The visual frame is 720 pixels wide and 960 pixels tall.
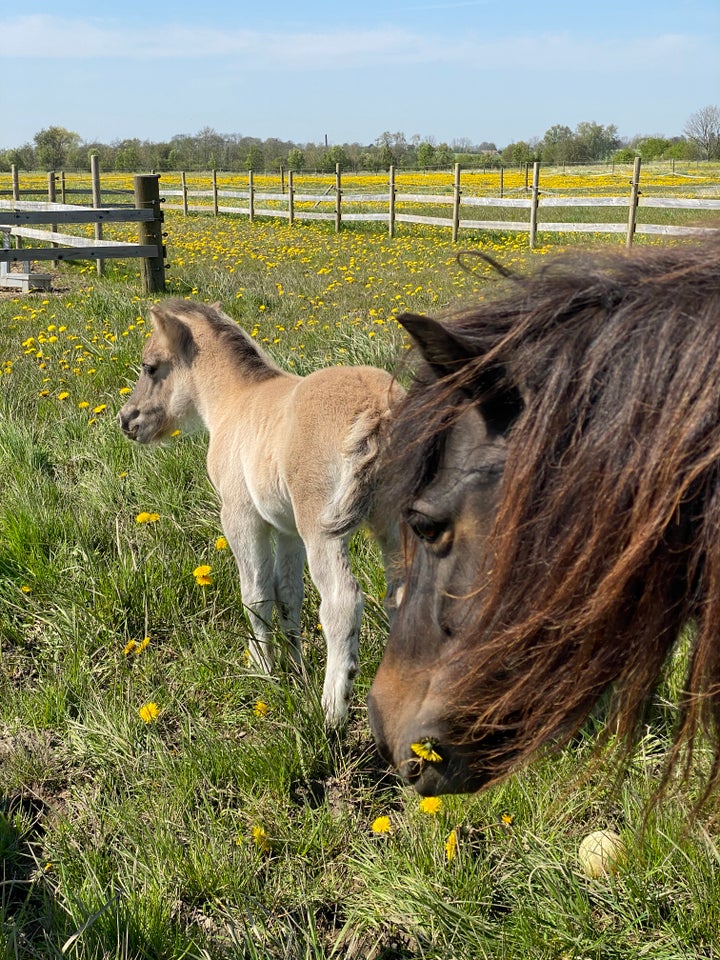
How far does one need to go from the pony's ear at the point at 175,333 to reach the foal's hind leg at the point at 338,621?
1748mm

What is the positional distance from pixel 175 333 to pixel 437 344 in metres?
3.10

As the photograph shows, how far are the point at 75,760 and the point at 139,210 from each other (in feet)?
32.7

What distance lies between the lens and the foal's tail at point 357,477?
9.58ft

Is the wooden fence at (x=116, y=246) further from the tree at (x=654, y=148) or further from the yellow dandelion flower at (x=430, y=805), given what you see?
the tree at (x=654, y=148)

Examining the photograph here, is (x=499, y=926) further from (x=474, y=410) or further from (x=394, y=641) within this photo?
(x=474, y=410)

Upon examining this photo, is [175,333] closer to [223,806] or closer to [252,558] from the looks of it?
[252,558]

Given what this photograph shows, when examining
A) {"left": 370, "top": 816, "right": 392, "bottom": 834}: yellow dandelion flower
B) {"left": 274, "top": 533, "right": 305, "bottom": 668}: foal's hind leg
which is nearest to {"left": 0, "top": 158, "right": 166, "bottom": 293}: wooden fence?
{"left": 274, "top": 533, "right": 305, "bottom": 668}: foal's hind leg

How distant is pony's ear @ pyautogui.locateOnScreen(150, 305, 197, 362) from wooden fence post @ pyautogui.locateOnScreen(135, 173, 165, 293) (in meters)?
6.94

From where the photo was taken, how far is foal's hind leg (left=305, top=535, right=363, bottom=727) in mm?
2975

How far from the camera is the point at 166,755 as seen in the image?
2.80 metres

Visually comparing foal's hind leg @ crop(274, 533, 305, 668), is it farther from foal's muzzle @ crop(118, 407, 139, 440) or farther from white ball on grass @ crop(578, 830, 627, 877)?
white ball on grass @ crop(578, 830, 627, 877)

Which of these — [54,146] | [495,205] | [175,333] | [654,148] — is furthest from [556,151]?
[175,333]

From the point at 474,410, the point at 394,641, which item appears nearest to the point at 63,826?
the point at 394,641

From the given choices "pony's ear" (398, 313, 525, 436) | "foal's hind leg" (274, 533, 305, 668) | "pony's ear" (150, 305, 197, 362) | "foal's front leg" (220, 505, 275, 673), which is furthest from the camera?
"pony's ear" (150, 305, 197, 362)
